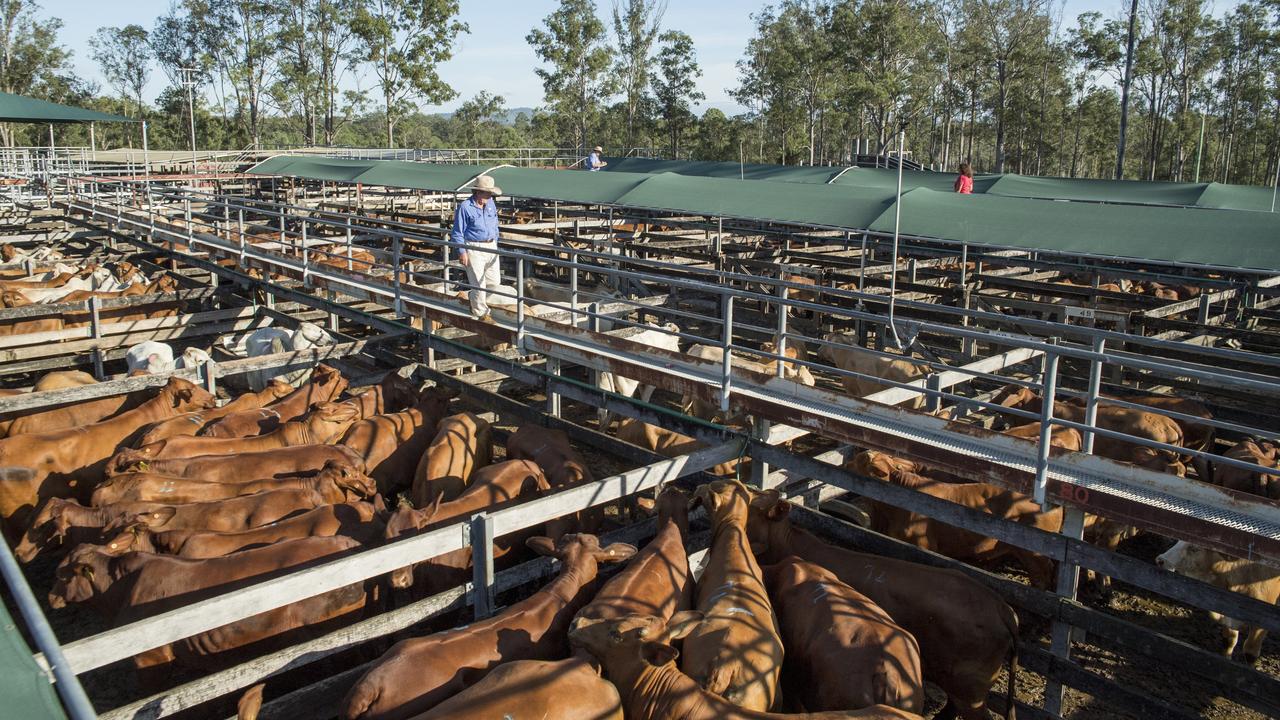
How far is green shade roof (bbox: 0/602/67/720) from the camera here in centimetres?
243

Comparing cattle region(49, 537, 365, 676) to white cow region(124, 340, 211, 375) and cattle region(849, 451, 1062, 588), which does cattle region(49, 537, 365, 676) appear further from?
white cow region(124, 340, 211, 375)

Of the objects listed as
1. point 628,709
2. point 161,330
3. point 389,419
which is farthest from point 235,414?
point 628,709

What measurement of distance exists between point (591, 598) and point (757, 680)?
1.29m

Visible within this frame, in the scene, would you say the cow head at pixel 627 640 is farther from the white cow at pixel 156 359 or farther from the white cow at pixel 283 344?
the white cow at pixel 156 359

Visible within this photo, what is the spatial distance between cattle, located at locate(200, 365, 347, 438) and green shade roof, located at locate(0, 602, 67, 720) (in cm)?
629

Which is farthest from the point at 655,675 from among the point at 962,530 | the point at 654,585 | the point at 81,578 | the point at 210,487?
the point at 210,487

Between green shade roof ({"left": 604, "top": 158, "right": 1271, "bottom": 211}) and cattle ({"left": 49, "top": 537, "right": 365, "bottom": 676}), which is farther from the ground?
green shade roof ({"left": 604, "top": 158, "right": 1271, "bottom": 211})

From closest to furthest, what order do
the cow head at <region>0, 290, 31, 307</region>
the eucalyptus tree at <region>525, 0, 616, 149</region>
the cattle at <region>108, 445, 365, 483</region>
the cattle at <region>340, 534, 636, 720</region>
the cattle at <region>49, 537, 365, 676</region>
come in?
the cattle at <region>340, 534, 636, 720</region>, the cattle at <region>49, 537, 365, 676</region>, the cattle at <region>108, 445, 365, 483</region>, the cow head at <region>0, 290, 31, 307</region>, the eucalyptus tree at <region>525, 0, 616, 149</region>

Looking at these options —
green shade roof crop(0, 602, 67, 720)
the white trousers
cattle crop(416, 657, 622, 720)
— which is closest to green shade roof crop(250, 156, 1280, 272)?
the white trousers

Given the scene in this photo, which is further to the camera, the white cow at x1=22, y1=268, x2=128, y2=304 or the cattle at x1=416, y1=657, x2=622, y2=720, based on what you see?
the white cow at x1=22, y1=268, x2=128, y2=304

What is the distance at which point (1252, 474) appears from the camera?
26.3 feet

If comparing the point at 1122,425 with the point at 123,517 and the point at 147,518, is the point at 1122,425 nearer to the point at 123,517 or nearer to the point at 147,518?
the point at 147,518

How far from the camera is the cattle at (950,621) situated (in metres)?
5.37

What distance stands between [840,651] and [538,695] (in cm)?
174
